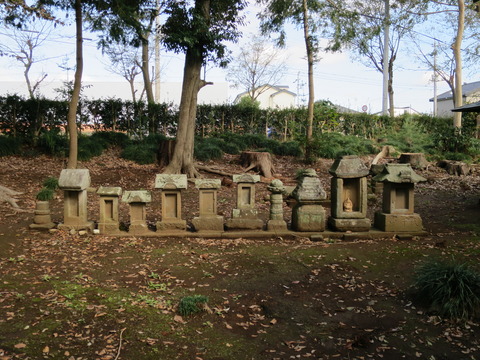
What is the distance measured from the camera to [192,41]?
10.4m

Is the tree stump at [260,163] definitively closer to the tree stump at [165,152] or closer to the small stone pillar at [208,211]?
the tree stump at [165,152]

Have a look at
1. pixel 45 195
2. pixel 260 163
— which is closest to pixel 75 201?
pixel 45 195

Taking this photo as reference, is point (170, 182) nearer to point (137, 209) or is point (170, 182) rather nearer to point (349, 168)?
point (137, 209)

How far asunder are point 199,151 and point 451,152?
402 inches

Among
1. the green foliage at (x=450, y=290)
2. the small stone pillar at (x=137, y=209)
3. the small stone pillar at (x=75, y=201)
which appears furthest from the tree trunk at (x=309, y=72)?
the green foliage at (x=450, y=290)

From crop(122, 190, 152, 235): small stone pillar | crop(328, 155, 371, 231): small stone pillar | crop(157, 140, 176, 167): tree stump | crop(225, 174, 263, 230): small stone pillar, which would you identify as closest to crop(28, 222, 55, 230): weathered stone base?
crop(122, 190, 152, 235): small stone pillar

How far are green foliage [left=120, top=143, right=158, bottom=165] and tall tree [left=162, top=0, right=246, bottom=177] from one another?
1889 millimetres

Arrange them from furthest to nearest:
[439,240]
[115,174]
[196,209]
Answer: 1. [115,174]
2. [196,209]
3. [439,240]

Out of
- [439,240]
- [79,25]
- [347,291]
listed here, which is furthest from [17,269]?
[79,25]

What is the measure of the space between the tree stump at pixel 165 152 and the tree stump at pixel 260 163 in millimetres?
2359

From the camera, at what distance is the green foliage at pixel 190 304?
4.23m

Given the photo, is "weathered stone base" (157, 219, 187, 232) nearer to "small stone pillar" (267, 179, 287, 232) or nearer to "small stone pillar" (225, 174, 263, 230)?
"small stone pillar" (225, 174, 263, 230)

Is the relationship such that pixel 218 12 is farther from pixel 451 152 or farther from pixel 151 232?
pixel 451 152

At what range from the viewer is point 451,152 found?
1700 centimetres
